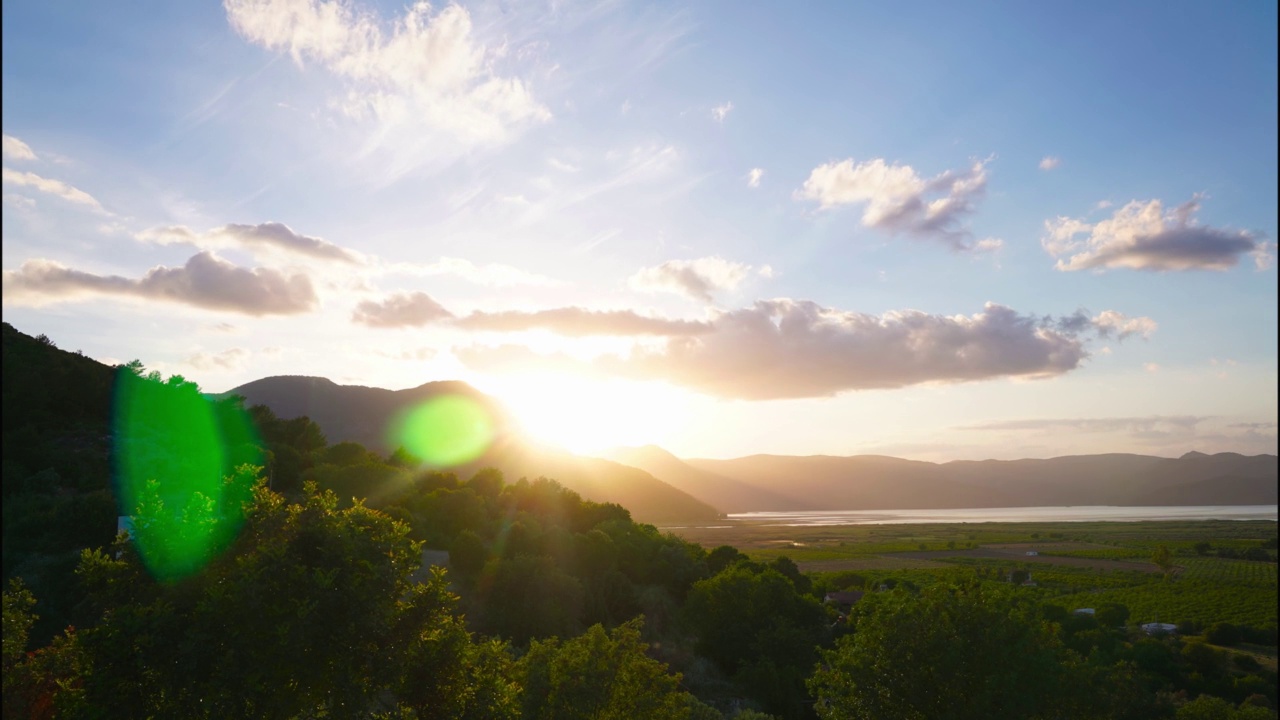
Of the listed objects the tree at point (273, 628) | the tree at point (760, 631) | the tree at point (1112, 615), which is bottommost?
the tree at point (1112, 615)

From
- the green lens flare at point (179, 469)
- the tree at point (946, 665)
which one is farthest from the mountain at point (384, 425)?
the tree at point (946, 665)

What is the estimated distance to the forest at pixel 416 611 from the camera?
10859mm

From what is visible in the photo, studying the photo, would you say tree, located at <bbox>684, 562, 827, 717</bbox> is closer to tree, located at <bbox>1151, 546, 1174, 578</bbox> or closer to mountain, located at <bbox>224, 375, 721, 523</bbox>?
tree, located at <bbox>1151, 546, 1174, 578</bbox>

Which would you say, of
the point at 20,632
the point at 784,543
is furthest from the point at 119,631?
the point at 784,543

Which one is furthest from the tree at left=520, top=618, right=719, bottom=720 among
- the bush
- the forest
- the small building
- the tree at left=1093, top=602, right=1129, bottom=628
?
the bush

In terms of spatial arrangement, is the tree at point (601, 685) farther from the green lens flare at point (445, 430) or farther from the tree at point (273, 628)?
the green lens flare at point (445, 430)

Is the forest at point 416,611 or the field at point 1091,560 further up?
the forest at point 416,611

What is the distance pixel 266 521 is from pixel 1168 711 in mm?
33332

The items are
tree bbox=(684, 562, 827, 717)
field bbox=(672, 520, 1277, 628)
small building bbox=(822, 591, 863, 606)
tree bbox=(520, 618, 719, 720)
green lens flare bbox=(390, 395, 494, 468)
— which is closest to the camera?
tree bbox=(520, 618, 719, 720)

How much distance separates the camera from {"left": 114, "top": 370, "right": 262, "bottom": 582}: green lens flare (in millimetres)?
11406

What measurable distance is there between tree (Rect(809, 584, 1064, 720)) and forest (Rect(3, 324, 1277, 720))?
6 centimetres

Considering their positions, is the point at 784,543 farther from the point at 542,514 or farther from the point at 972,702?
the point at 972,702

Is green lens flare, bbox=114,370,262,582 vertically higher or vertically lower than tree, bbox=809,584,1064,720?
higher

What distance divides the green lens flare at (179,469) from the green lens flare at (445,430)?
241 feet
